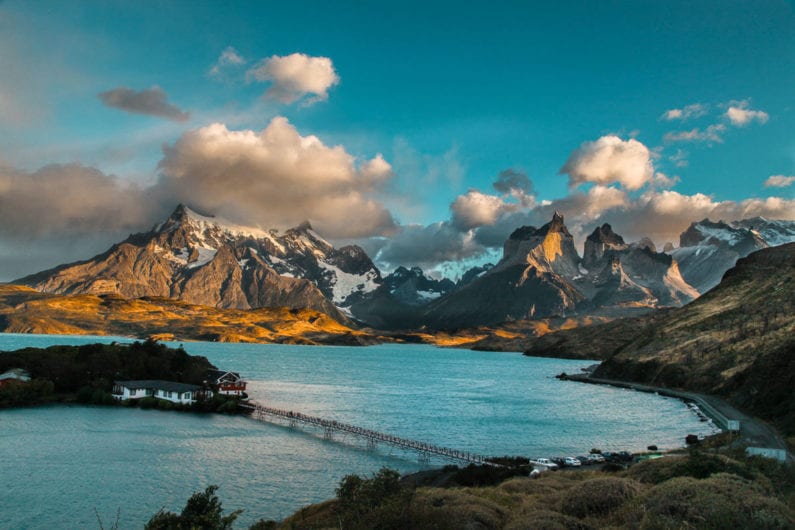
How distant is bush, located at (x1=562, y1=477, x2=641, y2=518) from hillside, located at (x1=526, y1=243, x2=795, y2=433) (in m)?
57.2

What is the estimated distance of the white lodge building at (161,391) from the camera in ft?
379

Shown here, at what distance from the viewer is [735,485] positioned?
85.2 feet

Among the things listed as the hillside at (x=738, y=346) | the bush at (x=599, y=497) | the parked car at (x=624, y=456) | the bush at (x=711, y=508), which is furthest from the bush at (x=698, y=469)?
the hillside at (x=738, y=346)

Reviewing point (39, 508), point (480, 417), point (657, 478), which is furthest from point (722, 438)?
point (39, 508)

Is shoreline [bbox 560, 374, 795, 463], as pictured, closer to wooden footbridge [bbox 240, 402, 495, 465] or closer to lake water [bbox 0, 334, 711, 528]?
Result: lake water [bbox 0, 334, 711, 528]

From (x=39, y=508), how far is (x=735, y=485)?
192 feet

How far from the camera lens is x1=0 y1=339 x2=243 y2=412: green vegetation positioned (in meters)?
113

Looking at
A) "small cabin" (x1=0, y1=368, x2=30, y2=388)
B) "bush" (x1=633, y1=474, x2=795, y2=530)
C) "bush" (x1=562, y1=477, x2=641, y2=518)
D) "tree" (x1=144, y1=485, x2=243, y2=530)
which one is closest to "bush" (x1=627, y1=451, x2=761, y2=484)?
"bush" (x1=562, y1=477, x2=641, y2=518)

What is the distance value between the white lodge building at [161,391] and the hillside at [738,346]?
348 ft

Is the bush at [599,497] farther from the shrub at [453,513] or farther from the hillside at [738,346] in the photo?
the hillside at [738,346]

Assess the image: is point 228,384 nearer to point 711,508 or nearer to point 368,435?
point 368,435

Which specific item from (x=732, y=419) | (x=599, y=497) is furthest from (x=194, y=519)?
(x=732, y=419)

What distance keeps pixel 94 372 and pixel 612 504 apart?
12763cm

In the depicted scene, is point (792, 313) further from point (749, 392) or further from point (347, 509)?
point (347, 509)
